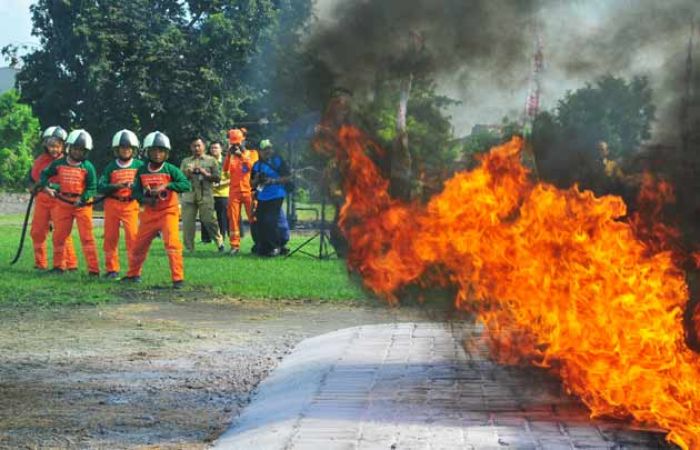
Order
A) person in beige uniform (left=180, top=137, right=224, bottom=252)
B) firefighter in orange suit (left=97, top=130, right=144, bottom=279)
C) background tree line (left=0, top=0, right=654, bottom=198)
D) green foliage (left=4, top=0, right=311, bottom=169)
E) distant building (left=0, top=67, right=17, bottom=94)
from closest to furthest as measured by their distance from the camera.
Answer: firefighter in orange suit (left=97, top=130, right=144, bottom=279) < person in beige uniform (left=180, top=137, right=224, bottom=252) < background tree line (left=0, top=0, right=654, bottom=198) < green foliage (left=4, top=0, right=311, bottom=169) < distant building (left=0, top=67, right=17, bottom=94)

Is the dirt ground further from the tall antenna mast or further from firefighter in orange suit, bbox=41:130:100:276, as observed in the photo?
firefighter in orange suit, bbox=41:130:100:276

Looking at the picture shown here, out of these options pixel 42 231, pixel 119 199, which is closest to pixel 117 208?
pixel 119 199

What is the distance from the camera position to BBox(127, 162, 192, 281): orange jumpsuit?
11.9 metres

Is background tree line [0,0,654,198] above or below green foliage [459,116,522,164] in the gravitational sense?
above

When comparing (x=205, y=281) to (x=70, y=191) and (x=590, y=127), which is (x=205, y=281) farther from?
(x=590, y=127)

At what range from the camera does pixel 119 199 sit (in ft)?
42.6

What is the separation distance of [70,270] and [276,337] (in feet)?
20.3

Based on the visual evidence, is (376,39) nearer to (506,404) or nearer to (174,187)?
(506,404)

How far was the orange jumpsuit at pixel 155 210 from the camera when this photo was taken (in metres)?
11.9

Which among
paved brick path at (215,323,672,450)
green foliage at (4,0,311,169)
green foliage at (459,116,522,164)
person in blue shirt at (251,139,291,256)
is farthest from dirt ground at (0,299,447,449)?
green foliage at (4,0,311,169)

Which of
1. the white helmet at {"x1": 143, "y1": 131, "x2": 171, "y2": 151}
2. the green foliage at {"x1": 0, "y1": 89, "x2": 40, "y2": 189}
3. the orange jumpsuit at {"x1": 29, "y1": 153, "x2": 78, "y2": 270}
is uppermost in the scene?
the green foliage at {"x1": 0, "y1": 89, "x2": 40, "y2": 189}

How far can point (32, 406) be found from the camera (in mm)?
5840

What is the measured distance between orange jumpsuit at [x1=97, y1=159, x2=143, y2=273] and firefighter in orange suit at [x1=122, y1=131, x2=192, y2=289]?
2.20 ft

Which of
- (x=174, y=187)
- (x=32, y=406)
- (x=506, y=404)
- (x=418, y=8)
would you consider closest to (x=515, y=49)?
(x=418, y=8)
